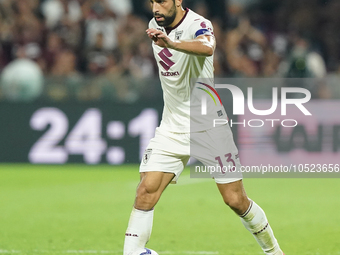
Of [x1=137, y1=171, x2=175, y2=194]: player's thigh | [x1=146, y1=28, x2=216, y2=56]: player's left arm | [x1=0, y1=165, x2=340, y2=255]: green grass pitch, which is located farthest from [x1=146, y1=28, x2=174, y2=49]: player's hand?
[x1=0, y1=165, x2=340, y2=255]: green grass pitch

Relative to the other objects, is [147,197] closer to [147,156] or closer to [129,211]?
[147,156]

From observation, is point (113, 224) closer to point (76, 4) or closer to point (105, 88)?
point (105, 88)

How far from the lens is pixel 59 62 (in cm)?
1287

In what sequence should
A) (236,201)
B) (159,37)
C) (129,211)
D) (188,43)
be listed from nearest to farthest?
(159,37) → (188,43) → (236,201) → (129,211)

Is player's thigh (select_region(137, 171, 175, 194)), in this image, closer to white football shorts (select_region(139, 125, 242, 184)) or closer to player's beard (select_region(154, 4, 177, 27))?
white football shorts (select_region(139, 125, 242, 184))

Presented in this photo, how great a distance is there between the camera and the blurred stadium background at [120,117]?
25.0 ft

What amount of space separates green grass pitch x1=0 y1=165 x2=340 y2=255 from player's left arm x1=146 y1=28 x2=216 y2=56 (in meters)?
2.16

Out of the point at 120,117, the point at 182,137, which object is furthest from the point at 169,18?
the point at 120,117

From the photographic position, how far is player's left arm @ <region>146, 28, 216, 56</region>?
4.33 m

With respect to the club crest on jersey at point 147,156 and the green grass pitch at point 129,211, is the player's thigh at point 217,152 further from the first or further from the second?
the green grass pitch at point 129,211

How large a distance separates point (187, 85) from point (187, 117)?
0.80ft

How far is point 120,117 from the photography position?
12047 millimetres

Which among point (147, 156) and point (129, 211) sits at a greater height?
point (147, 156)

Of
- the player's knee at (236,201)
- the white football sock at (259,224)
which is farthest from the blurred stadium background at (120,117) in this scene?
the player's knee at (236,201)
